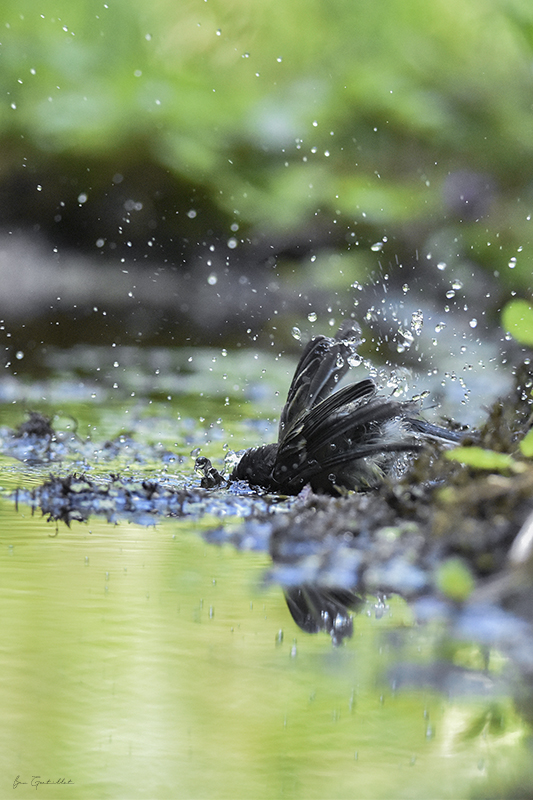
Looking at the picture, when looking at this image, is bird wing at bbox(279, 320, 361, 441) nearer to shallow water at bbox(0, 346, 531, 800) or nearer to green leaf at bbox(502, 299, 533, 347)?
green leaf at bbox(502, 299, 533, 347)

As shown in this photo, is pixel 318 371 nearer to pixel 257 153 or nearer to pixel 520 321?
pixel 520 321

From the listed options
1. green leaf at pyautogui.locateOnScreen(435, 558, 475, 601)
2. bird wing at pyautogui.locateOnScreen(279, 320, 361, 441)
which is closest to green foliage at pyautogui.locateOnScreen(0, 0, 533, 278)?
bird wing at pyautogui.locateOnScreen(279, 320, 361, 441)

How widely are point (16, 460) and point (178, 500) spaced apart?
1.03 meters

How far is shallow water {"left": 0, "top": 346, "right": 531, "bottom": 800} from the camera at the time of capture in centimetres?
106

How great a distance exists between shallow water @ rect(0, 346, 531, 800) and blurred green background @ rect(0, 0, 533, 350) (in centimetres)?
733

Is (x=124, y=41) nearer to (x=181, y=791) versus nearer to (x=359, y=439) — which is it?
(x=359, y=439)

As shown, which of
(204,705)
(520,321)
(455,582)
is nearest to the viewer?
(204,705)

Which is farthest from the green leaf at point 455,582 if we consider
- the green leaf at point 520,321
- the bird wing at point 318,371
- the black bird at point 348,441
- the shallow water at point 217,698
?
the bird wing at point 318,371

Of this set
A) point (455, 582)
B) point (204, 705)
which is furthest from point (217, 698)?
point (455, 582)

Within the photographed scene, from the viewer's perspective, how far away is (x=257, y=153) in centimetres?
956

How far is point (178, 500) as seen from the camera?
289 centimetres

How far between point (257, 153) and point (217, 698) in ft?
28.6

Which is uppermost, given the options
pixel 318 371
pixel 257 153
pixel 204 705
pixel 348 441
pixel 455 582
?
pixel 257 153

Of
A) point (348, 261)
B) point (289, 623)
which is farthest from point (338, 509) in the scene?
point (348, 261)
